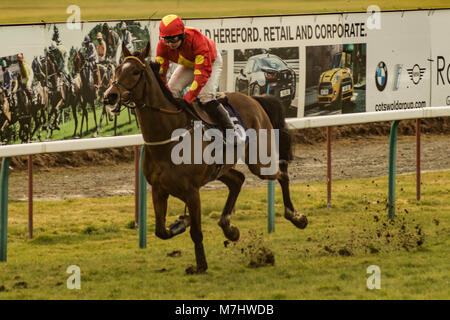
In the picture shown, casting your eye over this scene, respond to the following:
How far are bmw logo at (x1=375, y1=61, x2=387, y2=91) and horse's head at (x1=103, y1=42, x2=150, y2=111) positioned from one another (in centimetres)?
705

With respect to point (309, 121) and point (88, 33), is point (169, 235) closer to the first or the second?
point (309, 121)

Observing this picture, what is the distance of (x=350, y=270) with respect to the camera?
7113 millimetres

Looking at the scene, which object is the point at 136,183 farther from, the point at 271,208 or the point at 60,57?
the point at 60,57

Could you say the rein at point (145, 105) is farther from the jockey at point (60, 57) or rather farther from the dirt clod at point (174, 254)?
the jockey at point (60, 57)

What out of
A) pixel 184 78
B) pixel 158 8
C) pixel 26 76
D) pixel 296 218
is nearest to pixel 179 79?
pixel 184 78

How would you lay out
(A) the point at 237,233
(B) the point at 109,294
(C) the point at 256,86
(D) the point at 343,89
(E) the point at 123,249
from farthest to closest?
(D) the point at 343,89 → (C) the point at 256,86 → (E) the point at 123,249 → (A) the point at 237,233 → (B) the point at 109,294

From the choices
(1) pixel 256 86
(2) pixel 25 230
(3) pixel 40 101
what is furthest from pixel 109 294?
(1) pixel 256 86

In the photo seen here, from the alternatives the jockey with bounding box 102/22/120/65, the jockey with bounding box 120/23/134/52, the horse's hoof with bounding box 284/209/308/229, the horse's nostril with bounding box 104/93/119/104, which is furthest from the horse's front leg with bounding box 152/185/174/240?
the jockey with bounding box 120/23/134/52

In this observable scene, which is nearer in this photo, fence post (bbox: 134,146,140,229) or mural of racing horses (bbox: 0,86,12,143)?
fence post (bbox: 134,146,140,229)

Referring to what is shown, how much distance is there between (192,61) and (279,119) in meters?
1.29

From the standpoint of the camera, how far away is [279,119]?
8.05 m

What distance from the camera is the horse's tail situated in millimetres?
7996

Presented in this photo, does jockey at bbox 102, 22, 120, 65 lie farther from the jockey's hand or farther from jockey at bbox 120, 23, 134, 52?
the jockey's hand

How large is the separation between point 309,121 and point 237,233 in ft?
4.65
